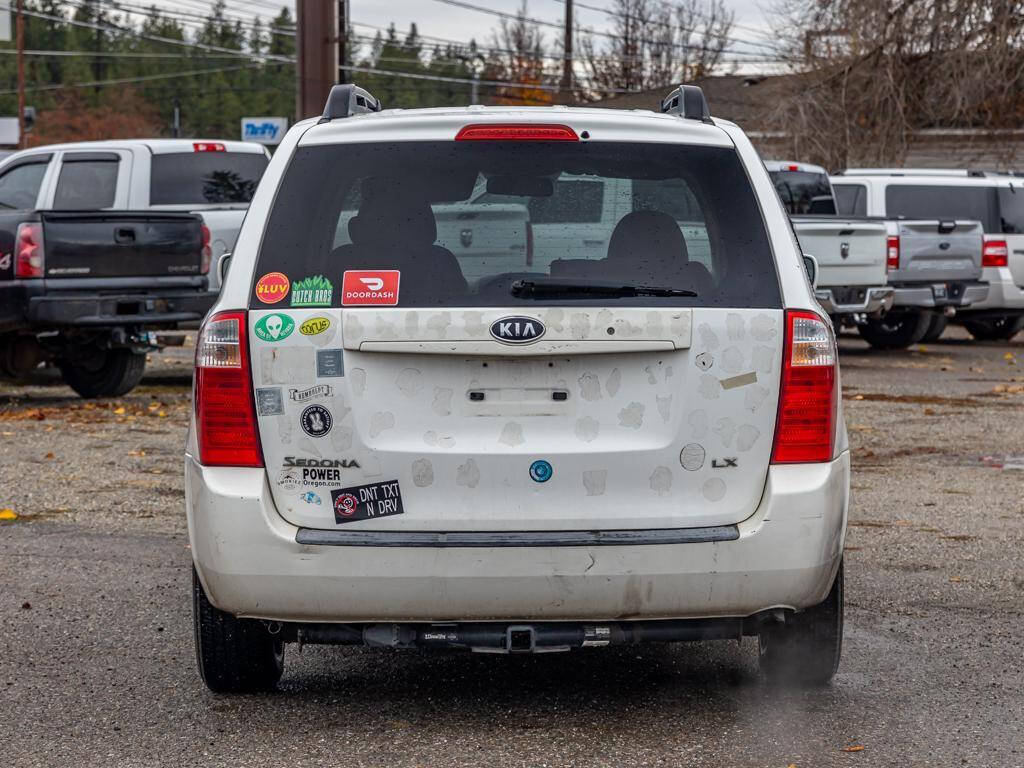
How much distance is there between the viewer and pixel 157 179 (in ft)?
49.0

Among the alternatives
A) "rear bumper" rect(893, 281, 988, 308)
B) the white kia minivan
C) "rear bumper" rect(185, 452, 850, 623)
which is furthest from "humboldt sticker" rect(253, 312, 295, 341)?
"rear bumper" rect(893, 281, 988, 308)

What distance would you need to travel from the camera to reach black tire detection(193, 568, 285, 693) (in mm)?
4898

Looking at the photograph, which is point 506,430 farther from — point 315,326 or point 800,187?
point 800,187

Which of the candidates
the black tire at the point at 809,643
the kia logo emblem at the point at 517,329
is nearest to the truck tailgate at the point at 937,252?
the black tire at the point at 809,643

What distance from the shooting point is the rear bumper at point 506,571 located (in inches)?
173

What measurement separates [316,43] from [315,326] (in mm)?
18226

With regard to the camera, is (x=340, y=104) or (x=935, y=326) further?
(x=935, y=326)

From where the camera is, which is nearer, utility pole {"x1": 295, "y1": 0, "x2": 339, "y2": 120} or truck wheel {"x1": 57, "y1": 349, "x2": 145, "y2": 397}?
truck wheel {"x1": 57, "y1": 349, "x2": 145, "y2": 397}

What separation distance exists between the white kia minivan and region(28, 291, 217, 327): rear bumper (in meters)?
8.07

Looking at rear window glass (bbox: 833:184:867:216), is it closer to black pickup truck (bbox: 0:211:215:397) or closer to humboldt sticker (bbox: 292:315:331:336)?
black pickup truck (bbox: 0:211:215:397)

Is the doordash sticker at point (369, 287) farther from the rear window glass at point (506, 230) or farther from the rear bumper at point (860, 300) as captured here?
the rear bumper at point (860, 300)

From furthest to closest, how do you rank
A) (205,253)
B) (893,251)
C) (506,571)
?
(893,251), (205,253), (506,571)

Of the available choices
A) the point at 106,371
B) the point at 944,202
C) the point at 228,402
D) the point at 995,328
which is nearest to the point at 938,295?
the point at 944,202

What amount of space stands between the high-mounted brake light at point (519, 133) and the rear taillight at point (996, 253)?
1665 cm
